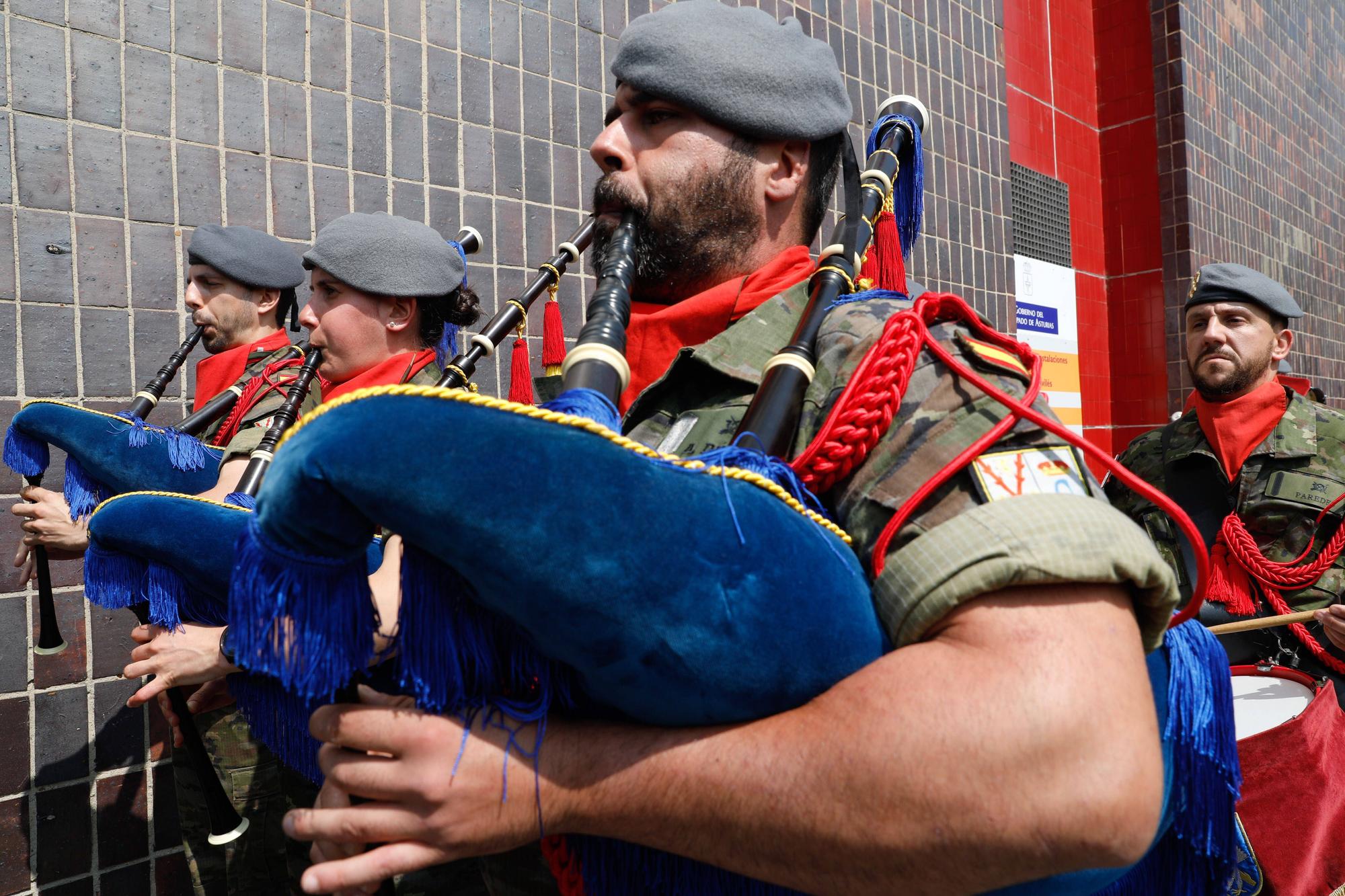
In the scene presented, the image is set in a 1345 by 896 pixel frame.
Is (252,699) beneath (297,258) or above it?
beneath

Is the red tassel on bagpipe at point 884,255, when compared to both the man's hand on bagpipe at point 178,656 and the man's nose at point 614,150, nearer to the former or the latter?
the man's nose at point 614,150

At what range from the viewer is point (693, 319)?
1.39m

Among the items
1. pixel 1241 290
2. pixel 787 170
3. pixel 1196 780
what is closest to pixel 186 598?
pixel 787 170

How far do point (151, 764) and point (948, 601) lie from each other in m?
3.33

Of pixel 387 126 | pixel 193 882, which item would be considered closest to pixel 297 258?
pixel 387 126

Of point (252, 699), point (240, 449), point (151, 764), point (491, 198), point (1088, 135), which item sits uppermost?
point (1088, 135)

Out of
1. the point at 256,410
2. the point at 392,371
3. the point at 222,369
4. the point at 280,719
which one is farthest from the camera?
the point at 222,369

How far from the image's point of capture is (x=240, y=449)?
287 centimetres

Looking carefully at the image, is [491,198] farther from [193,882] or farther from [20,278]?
[193,882]

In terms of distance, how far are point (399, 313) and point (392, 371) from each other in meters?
0.26

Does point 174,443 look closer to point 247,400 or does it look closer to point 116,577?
point 247,400

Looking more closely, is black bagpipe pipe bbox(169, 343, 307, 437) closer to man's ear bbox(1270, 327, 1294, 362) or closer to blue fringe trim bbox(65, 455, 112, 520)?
blue fringe trim bbox(65, 455, 112, 520)

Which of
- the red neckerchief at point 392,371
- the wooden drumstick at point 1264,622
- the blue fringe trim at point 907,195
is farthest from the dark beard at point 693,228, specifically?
the wooden drumstick at point 1264,622

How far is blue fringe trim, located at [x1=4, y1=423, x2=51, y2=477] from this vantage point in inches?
111
